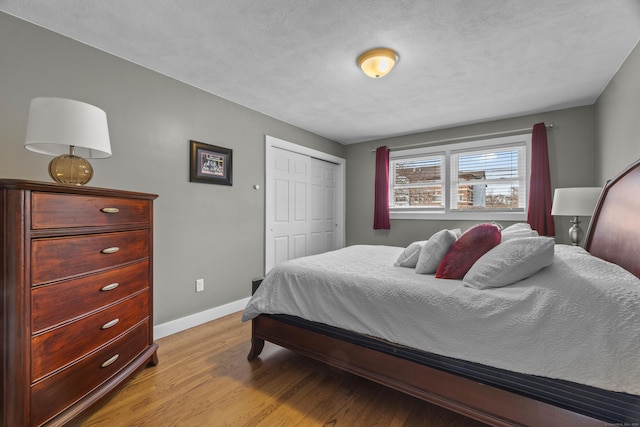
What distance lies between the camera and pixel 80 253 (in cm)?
144

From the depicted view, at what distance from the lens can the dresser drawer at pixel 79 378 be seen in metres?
1.24

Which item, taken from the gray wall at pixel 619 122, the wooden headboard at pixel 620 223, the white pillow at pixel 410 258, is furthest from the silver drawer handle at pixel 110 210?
the gray wall at pixel 619 122

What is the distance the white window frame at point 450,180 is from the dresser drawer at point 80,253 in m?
3.63

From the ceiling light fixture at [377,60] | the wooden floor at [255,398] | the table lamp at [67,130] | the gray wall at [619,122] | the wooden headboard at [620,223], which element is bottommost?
the wooden floor at [255,398]

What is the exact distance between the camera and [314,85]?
9.09 feet

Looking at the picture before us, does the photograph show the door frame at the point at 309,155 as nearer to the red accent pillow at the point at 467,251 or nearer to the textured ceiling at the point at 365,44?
the textured ceiling at the point at 365,44

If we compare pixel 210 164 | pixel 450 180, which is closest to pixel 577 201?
pixel 450 180

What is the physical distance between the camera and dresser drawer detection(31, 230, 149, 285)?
1.26 metres

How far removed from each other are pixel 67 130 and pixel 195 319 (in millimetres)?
1993

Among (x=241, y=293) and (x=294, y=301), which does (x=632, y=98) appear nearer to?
(x=294, y=301)

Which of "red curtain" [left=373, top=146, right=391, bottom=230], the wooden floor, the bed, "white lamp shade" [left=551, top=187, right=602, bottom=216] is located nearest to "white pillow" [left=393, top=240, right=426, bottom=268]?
the bed

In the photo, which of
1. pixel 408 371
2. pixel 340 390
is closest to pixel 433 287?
pixel 408 371

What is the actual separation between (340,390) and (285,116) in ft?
Result: 10.0

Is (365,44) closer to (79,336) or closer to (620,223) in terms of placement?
(620,223)
